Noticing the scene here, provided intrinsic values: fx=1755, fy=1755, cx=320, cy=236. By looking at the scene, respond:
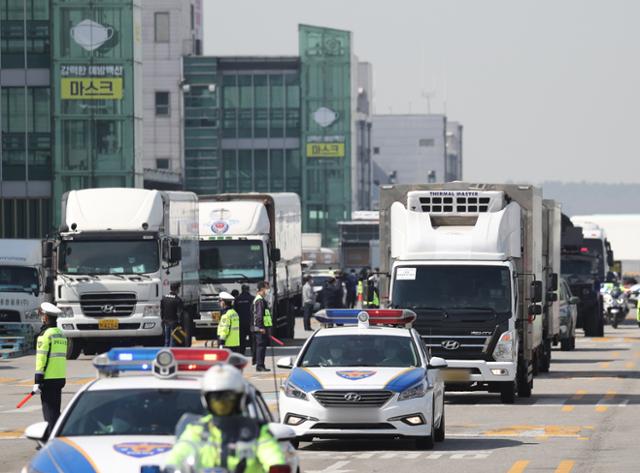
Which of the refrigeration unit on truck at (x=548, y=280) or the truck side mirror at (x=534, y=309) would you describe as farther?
the refrigeration unit on truck at (x=548, y=280)

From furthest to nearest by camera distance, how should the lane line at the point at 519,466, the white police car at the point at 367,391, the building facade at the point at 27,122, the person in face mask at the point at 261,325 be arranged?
1. the building facade at the point at 27,122
2. the person in face mask at the point at 261,325
3. the white police car at the point at 367,391
4. the lane line at the point at 519,466

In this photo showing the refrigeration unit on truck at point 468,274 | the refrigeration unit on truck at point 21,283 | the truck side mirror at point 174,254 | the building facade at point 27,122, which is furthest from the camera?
the building facade at point 27,122

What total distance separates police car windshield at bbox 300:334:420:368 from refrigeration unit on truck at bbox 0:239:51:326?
2224 centimetres

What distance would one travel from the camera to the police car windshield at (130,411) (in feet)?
38.1

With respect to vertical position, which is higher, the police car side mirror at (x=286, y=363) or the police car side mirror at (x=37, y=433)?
the police car side mirror at (x=37, y=433)

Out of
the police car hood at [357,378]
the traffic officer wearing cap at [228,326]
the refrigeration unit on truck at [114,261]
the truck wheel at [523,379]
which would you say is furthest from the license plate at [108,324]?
the police car hood at [357,378]

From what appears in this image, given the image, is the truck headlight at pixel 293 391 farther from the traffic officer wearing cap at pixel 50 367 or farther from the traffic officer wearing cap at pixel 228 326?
the traffic officer wearing cap at pixel 228 326

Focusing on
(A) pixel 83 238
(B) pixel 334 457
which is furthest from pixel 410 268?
(A) pixel 83 238

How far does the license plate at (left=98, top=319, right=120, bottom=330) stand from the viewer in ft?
126

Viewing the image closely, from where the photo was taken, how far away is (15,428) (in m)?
22.2

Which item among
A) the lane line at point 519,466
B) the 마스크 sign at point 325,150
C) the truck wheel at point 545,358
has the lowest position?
the truck wheel at point 545,358

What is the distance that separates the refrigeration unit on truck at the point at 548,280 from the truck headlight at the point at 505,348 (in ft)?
21.6

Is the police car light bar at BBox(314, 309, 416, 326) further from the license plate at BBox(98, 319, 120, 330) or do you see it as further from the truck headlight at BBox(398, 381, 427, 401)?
the license plate at BBox(98, 319, 120, 330)

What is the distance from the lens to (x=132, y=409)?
Result: 38.6 ft
